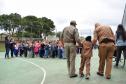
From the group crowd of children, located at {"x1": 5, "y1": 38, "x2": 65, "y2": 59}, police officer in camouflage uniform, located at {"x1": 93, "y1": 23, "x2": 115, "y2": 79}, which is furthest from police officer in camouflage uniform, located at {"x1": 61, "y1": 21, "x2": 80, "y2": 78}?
crowd of children, located at {"x1": 5, "y1": 38, "x2": 65, "y2": 59}

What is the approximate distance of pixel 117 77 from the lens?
38.8ft

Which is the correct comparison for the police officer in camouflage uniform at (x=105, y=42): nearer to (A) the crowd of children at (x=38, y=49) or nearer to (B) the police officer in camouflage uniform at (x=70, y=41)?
(B) the police officer in camouflage uniform at (x=70, y=41)

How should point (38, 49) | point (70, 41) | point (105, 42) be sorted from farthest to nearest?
point (38, 49)
point (70, 41)
point (105, 42)

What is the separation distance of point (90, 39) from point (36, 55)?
62.7ft

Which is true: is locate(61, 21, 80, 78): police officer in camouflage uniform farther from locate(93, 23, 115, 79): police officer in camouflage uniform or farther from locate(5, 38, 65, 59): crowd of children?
locate(5, 38, 65, 59): crowd of children

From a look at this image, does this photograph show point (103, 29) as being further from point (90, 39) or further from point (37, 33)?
point (37, 33)

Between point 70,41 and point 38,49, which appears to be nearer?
point 70,41

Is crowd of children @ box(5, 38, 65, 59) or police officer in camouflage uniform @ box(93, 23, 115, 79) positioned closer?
police officer in camouflage uniform @ box(93, 23, 115, 79)

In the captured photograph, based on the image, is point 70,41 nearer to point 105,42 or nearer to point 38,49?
point 105,42

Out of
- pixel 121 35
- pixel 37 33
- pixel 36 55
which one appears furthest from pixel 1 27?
pixel 121 35

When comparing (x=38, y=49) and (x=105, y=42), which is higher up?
(x=105, y=42)

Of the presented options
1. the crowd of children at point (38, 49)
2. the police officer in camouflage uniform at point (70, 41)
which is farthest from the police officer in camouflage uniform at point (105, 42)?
the crowd of children at point (38, 49)

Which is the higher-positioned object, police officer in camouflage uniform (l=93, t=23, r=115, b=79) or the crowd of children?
police officer in camouflage uniform (l=93, t=23, r=115, b=79)

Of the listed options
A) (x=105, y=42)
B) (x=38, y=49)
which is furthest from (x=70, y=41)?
(x=38, y=49)
